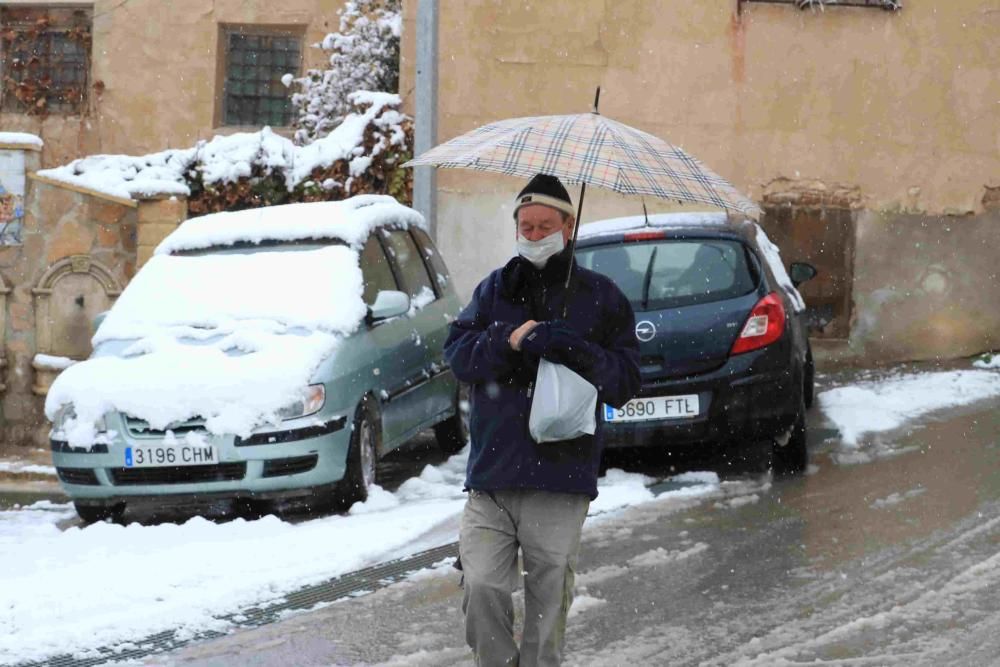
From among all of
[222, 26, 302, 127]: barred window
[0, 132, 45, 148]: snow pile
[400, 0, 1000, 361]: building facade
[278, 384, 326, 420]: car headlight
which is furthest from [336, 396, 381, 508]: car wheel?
[222, 26, 302, 127]: barred window

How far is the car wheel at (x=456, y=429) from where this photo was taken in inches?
448

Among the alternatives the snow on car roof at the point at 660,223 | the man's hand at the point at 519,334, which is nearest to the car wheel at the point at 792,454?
the snow on car roof at the point at 660,223

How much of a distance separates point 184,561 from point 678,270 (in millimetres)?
3560

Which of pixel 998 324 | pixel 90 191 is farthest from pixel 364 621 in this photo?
pixel 998 324

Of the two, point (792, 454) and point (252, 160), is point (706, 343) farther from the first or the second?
point (252, 160)

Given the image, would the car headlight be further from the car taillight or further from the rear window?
the car taillight

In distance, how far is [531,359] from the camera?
4.85 metres

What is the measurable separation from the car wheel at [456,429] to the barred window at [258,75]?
9.55 metres

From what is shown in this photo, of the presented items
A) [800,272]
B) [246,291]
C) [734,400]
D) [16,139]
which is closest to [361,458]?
[246,291]

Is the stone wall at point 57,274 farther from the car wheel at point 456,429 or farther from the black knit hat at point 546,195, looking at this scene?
the black knit hat at point 546,195

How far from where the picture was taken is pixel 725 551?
784 centimetres

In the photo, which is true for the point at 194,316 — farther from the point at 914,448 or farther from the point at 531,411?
the point at 531,411

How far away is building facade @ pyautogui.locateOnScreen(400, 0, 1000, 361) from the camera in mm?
15742

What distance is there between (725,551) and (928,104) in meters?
9.12
